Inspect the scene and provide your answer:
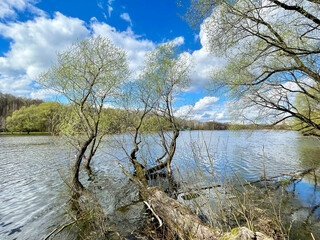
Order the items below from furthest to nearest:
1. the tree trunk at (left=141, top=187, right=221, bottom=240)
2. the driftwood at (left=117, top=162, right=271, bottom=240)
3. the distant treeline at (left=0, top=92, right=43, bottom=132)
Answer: the distant treeline at (left=0, top=92, right=43, bottom=132)
the tree trunk at (left=141, top=187, right=221, bottom=240)
the driftwood at (left=117, top=162, right=271, bottom=240)

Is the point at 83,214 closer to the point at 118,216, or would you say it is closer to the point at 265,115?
the point at 118,216

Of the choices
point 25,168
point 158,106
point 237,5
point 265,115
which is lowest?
point 25,168

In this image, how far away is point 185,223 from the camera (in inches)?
166

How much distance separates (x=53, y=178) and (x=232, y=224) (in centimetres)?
1116

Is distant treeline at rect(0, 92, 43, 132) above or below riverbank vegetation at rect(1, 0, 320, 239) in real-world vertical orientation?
above

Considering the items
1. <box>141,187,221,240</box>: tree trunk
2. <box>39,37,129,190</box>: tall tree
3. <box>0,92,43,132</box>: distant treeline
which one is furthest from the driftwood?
<box>0,92,43,132</box>: distant treeline

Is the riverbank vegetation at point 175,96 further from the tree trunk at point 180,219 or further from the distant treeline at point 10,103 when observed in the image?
the distant treeline at point 10,103

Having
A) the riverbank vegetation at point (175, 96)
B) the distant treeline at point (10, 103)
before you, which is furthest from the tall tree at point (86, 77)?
the distant treeline at point (10, 103)

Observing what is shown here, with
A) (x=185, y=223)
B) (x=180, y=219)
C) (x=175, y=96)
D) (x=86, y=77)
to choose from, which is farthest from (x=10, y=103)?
(x=185, y=223)

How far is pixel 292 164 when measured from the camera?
48.1 feet

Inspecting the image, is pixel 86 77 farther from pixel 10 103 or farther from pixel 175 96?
pixel 10 103

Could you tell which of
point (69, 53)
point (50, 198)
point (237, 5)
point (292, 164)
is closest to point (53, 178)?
point (50, 198)

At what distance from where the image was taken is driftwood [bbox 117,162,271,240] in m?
2.84

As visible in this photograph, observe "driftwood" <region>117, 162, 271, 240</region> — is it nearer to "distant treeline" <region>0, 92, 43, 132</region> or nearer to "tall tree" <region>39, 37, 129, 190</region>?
"tall tree" <region>39, 37, 129, 190</region>
